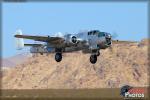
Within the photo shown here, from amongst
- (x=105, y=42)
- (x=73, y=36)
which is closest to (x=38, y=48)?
(x=73, y=36)

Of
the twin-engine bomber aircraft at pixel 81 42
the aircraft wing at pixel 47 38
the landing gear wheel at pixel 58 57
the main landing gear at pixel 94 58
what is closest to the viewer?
the main landing gear at pixel 94 58

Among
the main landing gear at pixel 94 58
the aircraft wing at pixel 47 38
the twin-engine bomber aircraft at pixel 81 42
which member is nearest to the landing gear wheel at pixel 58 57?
the twin-engine bomber aircraft at pixel 81 42

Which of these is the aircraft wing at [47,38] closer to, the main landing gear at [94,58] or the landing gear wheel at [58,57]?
the landing gear wheel at [58,57]

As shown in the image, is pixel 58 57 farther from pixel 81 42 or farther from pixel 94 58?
pixel 94 58

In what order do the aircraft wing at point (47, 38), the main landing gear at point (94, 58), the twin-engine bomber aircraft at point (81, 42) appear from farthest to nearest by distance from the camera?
the aircraft wing at point (47, 38)
the twin-engine bomber aircraft at point (81, 42)
the main landing gear at point (94, 58)

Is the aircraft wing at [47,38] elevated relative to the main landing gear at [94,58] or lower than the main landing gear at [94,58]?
elevated

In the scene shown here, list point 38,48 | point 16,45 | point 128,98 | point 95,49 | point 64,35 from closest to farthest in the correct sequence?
point 95,49 → point 64,35 → point 38,48 → point 16,45 → point 128,98

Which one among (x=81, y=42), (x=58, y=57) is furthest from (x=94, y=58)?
(x=58, y=57)

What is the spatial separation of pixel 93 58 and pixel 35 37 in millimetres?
9494

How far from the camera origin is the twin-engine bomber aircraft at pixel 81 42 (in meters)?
70.1

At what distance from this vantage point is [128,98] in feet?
385

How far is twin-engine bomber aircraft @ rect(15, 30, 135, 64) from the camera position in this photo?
70.1 meters

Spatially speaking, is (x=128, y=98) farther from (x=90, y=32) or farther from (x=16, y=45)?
(x=90, y=32)

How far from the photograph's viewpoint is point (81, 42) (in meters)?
71.5
